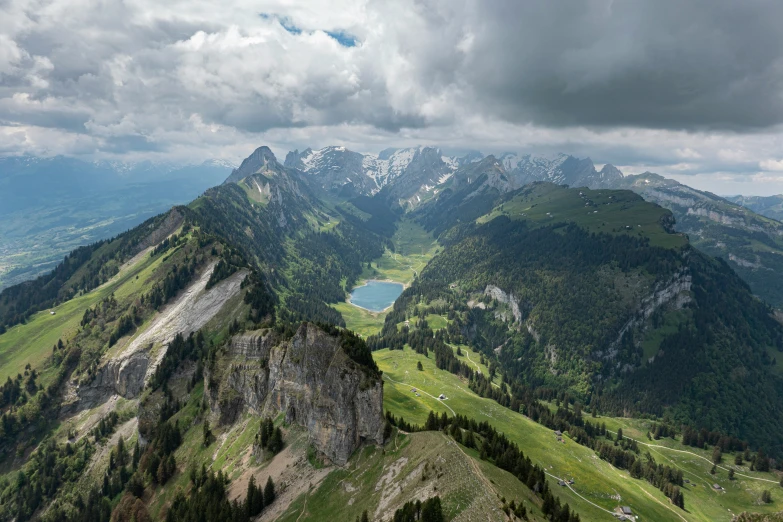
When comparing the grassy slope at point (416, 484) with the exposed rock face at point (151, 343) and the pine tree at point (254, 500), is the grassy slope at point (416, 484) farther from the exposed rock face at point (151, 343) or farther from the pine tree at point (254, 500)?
the exposed rock face at point (151, 343)

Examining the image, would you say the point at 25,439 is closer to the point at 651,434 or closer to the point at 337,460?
the point at 337,460

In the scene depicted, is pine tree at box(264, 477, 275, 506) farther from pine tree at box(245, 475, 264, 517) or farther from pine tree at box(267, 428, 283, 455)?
pine tree at box(267, 428, 283, 455)

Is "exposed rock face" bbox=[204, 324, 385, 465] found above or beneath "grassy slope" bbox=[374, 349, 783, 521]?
above

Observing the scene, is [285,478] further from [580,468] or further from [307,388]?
[580,468]

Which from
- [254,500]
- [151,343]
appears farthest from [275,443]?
[151,343]

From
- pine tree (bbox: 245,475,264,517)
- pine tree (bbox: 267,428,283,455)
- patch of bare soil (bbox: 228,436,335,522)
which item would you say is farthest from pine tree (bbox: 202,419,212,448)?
pine tree (bbox: 245,475,264,517)

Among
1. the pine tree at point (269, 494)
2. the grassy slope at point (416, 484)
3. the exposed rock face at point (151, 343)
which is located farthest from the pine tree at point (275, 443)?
the exposed rock face at point (151, 343)
